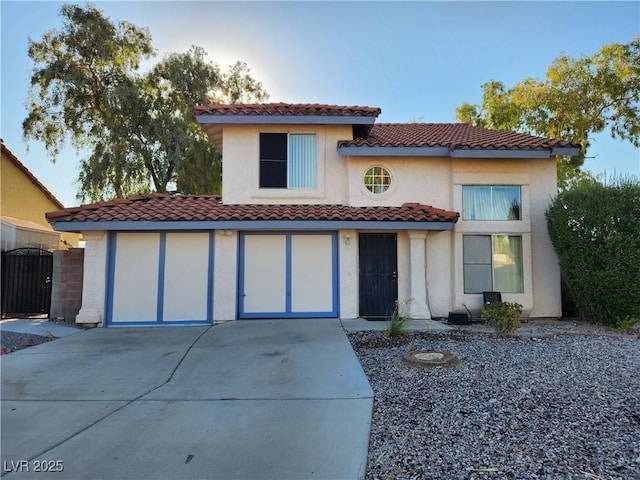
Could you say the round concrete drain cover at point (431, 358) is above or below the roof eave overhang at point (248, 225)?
below

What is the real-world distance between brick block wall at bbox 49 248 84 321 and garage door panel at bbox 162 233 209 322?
2.54 meters

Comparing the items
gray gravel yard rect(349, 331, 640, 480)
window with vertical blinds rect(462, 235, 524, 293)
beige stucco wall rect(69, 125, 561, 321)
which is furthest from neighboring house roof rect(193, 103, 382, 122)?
gray gravel yard rect(349, 331, 640, 480)

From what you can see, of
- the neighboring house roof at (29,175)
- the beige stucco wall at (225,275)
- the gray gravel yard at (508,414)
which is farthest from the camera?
the neighboring house roof at (29,175)

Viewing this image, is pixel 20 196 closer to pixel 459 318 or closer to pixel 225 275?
pixel 225 275

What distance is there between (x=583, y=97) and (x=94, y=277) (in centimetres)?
2094

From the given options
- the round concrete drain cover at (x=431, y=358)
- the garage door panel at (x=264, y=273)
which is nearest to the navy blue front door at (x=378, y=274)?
the garage door panel at (x=264, y=273)

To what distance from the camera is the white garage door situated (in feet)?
32.2

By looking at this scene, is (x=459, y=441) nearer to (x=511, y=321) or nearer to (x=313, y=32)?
(x=511, y=321)

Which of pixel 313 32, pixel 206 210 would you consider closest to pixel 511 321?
pixel 206 210

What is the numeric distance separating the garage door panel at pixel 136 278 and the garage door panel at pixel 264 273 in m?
2.36

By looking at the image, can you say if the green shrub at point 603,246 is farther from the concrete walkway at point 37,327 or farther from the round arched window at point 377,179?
the concrete walkway at point 37,327

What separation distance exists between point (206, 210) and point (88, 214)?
113 inches

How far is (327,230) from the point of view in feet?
32.9

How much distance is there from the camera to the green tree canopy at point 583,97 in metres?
16.5
